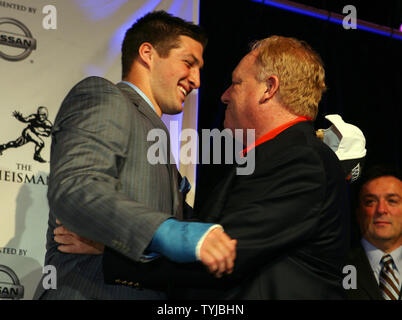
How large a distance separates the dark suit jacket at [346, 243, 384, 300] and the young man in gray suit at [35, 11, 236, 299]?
1.63 metres

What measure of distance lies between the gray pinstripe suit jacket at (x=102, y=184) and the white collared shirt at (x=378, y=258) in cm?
190

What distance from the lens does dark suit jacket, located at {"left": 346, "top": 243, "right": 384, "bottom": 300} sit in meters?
3.34

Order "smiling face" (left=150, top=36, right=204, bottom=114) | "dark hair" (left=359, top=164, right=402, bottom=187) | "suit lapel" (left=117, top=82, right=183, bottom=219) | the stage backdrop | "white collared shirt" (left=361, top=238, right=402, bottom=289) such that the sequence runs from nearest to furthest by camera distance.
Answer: "suit lapel" (left=117, top=82, right=183, bottom=219), "smiling face" (left=150, top=36, right=204, bottom=114), the stage backdrop, "white collared shirt" (left=361, top=238, right=402, bottom=289), "dark hair" (left=359, top=164, right=402, bottom=187)

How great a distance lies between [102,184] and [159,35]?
43.0 inches

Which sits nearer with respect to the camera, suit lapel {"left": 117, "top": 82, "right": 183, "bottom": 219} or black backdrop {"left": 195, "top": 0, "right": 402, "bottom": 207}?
suit lapel {"left": 117, "top": 82, "right": 183, "bottom": 219}

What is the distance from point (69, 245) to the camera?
1.96m

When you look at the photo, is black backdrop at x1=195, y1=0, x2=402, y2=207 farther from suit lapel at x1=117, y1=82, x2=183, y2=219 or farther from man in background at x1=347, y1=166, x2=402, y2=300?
suit lapel at x1=117, y1=82, x2=183, y2=219

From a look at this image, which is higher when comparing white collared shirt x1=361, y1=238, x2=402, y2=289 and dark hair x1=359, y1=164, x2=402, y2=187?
dark hair x1=359, y1=164, x2=402, y2=187

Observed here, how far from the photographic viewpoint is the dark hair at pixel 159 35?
2.58 m

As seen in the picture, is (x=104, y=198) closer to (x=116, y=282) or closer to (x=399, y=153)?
(x=116, y=282)

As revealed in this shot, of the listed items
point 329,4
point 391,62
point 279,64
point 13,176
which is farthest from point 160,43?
point 391,62

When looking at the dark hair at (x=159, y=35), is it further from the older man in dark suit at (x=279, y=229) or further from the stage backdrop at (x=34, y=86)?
the older man in dark suit at (x=279, y=229)

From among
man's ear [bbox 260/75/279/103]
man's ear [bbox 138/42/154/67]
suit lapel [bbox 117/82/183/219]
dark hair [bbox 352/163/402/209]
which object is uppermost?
man's ear [bbox 138/42/154/67]

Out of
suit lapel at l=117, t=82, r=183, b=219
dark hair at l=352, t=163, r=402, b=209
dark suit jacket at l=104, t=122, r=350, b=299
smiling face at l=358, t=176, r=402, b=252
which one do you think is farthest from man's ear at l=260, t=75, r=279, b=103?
dark hair at l=352, t=163, r=402, b=209
